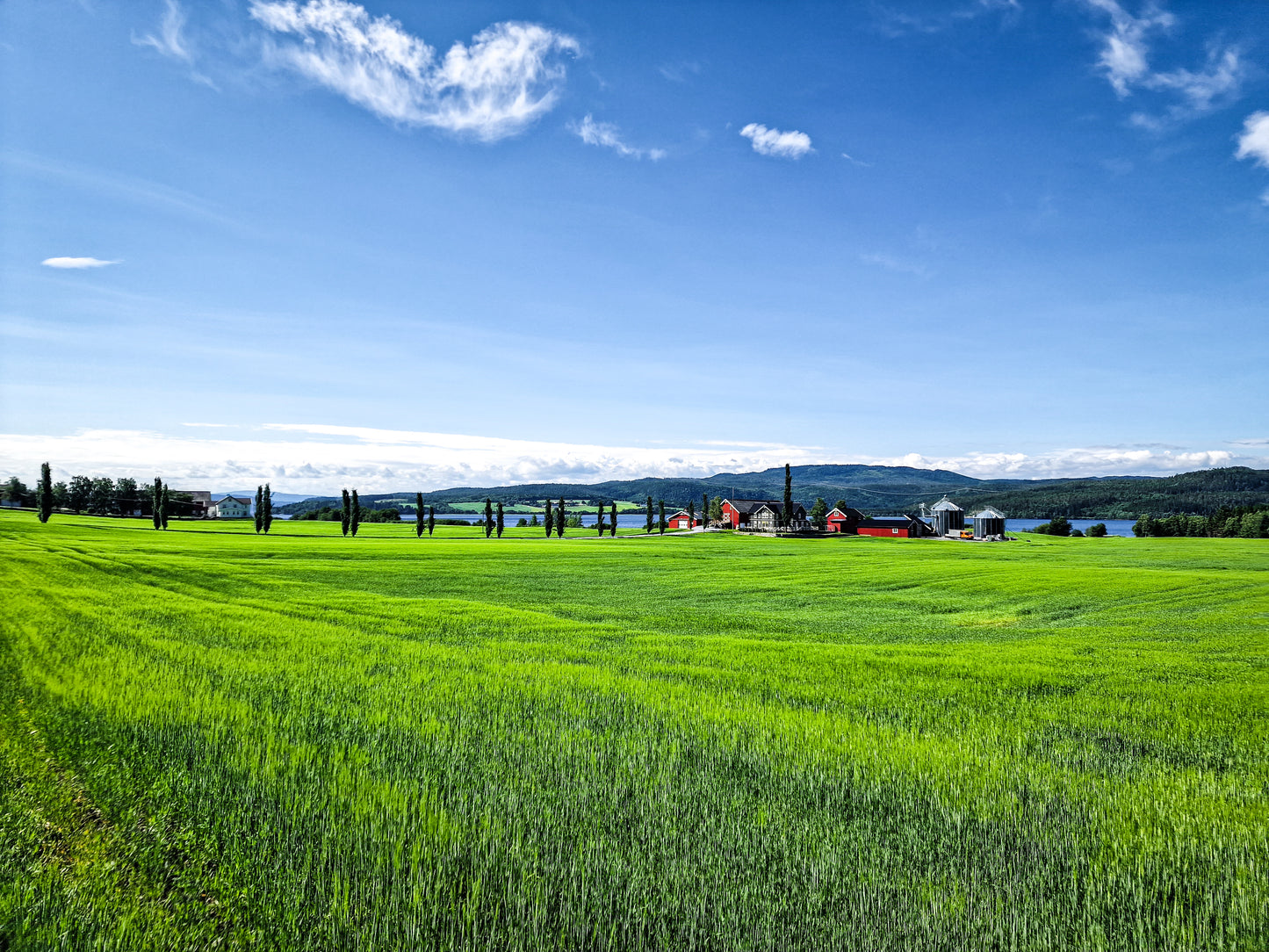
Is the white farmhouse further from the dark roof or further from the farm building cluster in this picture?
the dark roof

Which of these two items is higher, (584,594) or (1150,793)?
(1150,793)

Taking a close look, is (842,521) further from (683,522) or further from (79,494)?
(79,494)

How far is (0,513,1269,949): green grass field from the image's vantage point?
445cm

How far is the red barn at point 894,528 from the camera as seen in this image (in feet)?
384

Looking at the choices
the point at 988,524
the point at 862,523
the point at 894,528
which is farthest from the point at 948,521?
the point at 862,523

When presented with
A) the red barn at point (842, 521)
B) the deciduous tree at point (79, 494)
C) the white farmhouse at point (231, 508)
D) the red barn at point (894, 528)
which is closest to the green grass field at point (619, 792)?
the red barn at point (842, 521)

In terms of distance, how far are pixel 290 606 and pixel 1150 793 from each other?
82.0 ft

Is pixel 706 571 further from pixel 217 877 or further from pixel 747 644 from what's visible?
pixel 217 877

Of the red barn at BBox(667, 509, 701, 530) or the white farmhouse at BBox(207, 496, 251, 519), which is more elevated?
the white farmhouse at BBox(207, 496, 251, 519)

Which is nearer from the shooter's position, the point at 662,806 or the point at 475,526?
the point at 662,806

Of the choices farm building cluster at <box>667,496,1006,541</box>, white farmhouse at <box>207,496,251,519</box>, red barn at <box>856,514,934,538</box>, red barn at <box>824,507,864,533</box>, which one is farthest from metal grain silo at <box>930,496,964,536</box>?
white farmhouse at <box>207,496,251,519</box>

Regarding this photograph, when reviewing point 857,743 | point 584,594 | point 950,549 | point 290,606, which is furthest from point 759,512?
point 857,743

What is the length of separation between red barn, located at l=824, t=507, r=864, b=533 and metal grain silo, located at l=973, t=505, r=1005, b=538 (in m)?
20.4

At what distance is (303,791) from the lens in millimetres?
6449
